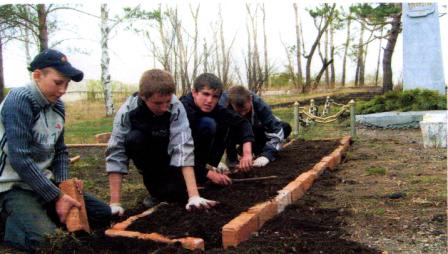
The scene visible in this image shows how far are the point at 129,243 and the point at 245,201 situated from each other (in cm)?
88

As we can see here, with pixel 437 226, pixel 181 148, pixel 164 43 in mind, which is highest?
pixel 164 43

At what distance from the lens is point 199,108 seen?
3689 mm

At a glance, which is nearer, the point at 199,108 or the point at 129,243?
the point at 129,243

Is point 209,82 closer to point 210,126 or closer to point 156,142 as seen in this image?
point 210,126

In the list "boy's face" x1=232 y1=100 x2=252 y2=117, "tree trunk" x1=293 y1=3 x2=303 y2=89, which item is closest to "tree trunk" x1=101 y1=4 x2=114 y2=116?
"tree trunk" x1=293 y1=3 x2=303 y2=89

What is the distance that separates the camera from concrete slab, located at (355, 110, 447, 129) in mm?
8453

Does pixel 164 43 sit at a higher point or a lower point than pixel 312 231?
higher

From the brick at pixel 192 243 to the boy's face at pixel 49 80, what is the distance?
1.15 meters

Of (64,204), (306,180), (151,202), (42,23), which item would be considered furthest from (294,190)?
(42,23)

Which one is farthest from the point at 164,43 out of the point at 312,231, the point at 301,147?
the point at 312,231

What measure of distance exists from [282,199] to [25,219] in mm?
1524

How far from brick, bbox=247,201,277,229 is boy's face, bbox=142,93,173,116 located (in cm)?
80

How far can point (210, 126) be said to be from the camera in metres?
3.63

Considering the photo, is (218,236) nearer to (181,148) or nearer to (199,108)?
(181,148)
